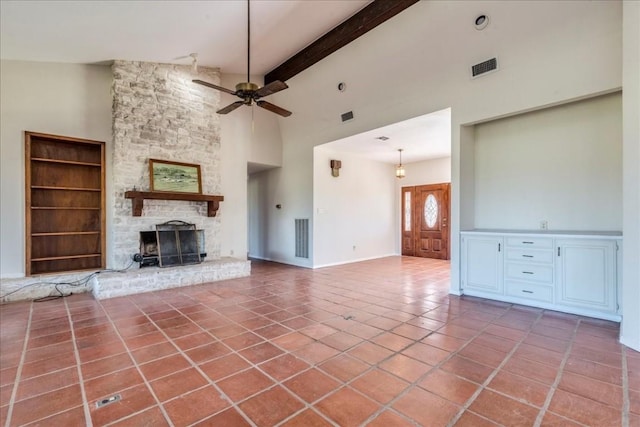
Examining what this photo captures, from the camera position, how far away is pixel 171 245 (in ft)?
17.2

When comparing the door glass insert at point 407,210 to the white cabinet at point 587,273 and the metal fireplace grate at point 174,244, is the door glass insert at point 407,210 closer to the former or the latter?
the white cabinet at point 587,273

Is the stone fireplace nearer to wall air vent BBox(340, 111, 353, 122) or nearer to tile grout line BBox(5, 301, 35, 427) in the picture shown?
tile grout line BBox(5, 301, 35, 427)

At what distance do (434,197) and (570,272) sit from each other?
4.82 m

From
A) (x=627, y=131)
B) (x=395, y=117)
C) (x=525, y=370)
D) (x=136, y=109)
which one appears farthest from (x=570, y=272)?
(x=136, y=109)

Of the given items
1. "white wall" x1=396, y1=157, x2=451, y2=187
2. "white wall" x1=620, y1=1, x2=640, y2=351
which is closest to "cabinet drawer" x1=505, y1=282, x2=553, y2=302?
"white wall" x1=620, y1=1, x2=640, y2=351

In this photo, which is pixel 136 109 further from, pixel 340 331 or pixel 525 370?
pixel 525 370

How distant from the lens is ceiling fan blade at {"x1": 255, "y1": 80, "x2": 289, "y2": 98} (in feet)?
10.7

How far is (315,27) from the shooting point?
4.71m

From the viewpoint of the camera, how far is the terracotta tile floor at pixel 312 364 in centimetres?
175

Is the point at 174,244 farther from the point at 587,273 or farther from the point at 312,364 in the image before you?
the point at 587,273

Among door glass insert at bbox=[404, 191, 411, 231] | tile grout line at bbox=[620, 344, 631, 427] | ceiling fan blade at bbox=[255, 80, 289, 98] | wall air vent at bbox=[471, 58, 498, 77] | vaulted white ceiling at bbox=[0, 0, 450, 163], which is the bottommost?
tile grout line at bbox=[620, 344, 631, 427]

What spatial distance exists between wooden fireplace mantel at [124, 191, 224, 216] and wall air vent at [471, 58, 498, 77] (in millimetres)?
4637

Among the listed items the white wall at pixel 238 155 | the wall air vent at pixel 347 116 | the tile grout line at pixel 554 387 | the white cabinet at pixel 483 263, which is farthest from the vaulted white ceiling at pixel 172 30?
the tile grout line at pixel 554 387

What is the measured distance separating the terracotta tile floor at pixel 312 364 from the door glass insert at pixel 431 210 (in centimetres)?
433
